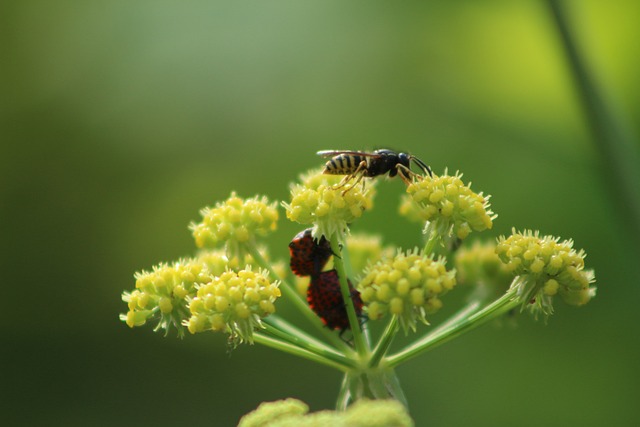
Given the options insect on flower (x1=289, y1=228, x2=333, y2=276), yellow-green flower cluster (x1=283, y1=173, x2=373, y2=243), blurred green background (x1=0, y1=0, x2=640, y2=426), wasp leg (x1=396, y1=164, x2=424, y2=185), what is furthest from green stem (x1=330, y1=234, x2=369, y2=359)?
blurred green background (x1=0, y1=0, x2=640, y2=426)

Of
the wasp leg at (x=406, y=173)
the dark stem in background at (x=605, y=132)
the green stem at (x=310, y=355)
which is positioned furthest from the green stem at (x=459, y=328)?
the dark stem in background at (x=605, y=132)

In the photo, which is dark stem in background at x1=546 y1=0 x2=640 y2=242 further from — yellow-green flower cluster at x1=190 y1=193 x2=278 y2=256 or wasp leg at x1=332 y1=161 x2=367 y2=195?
yellow-green flower cluster at x1=190 y1=193 x2=278 y2=256

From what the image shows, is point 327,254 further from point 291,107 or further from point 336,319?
point 291,107

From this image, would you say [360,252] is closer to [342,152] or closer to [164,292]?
[342,152]

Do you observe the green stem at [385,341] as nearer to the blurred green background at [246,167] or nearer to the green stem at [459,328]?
the green stem at [459,328]

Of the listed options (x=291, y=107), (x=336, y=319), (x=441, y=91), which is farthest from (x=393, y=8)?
(x=336, y=319)
